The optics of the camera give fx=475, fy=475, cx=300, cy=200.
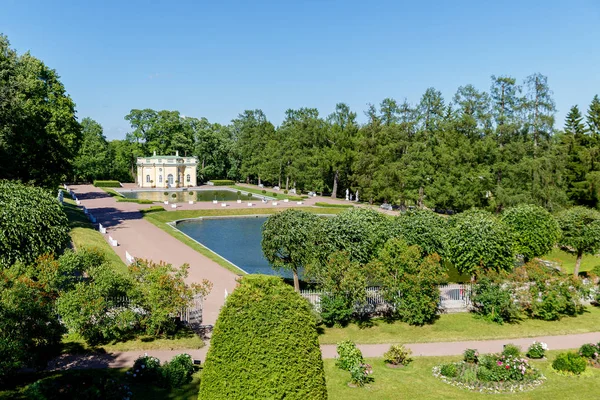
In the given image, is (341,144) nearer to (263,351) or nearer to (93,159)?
(93,159)

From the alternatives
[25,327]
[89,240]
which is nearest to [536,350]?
[25,327]

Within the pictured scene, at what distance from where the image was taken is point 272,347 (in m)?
7.42

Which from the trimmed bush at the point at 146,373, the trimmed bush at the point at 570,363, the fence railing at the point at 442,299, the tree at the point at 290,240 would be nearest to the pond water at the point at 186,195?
the tree at the point at 290,240

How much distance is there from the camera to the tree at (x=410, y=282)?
1875 centimetres

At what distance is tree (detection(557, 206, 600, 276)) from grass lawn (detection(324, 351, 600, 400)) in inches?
520

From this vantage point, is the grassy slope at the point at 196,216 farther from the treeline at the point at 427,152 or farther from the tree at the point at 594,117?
the tree at the point at 594,117

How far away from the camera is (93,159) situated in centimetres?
7450

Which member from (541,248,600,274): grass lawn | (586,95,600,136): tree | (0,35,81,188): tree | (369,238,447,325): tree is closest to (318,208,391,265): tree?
(369,238,447,325): tree

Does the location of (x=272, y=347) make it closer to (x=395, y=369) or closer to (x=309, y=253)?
(x=395, y=369)

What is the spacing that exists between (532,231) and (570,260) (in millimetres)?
9601

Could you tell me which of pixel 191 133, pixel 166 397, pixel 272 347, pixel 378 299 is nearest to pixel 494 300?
pixel 378 299

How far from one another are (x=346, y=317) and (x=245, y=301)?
11.8 m

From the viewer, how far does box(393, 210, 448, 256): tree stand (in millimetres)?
23016

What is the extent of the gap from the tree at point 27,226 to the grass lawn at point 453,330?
12505mm
